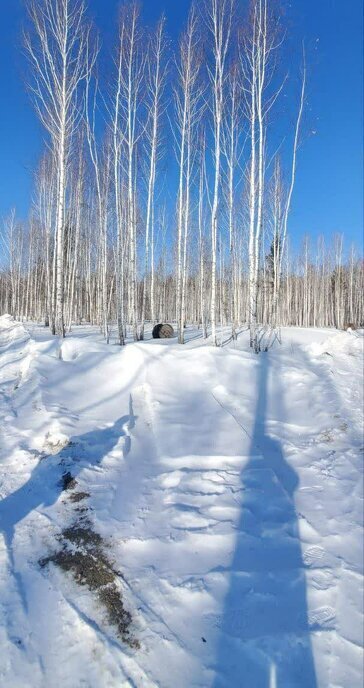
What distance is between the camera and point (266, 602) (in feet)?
8.91

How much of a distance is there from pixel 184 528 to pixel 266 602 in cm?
92

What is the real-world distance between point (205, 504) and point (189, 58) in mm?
11477

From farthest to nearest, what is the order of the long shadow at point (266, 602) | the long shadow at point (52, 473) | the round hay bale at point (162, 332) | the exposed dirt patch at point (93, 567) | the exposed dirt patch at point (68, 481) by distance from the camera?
the round hay bale at point (162, 332) < the exposed dirt patch at point (68, 481) < the long shadow at point (52, 473) < the exposed dirt patch at point (93, 567) < the long shadow at point (266, 602)

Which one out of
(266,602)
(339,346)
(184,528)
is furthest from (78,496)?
(339,346)

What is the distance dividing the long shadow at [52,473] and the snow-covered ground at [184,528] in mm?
18

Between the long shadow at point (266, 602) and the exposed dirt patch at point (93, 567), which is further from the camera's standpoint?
the exposed dirt patch at point (93, 567)

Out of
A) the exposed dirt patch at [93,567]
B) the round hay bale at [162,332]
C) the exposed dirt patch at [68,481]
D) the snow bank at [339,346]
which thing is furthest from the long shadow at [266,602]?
the round hay bale at [162,332]

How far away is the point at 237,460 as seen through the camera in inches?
175

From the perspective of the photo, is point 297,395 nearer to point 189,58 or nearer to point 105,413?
point 105,413

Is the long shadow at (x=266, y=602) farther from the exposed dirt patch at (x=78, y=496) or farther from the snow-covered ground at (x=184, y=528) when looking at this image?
the exposed dirt patch at (x=78, y=496)

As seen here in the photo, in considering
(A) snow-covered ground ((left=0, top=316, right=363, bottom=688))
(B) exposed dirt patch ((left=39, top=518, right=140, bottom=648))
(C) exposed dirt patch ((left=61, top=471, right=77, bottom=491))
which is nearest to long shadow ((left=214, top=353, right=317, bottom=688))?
(A) snow-covered ground ((left=0, top=316, right=363, bottom=688))

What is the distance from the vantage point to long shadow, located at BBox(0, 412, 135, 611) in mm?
3381

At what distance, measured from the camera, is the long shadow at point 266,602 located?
2.31m

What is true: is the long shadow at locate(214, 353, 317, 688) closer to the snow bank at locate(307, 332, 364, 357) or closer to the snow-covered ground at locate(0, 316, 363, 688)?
the snow-covered ground at locate(0, 316, 363, 688)
